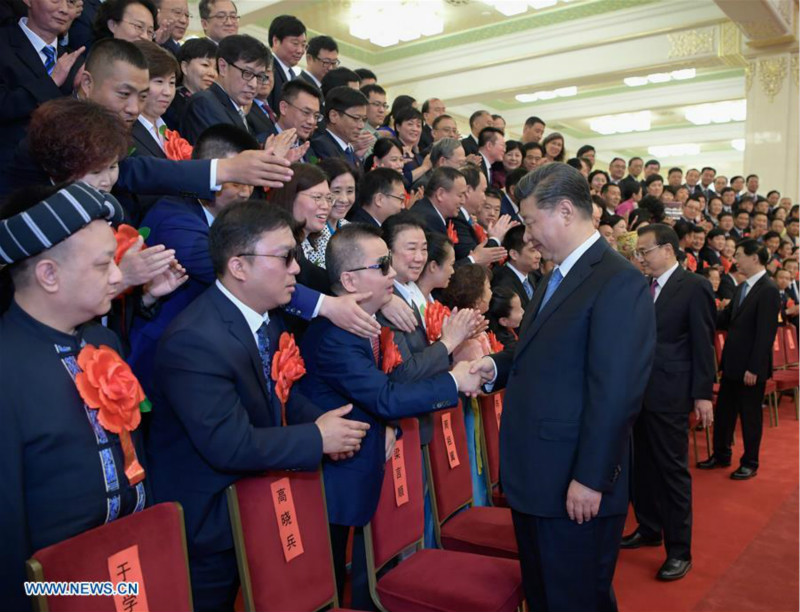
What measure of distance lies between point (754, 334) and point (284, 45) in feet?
12.9

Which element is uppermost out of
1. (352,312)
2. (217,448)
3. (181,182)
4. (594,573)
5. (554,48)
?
(554,48)

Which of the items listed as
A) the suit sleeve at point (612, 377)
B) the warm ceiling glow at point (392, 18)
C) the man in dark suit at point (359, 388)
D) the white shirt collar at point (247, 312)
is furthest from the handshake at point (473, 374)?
the warm ceiling glow at point (392, 18)

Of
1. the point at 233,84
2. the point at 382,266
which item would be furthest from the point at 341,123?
the point at 382,266

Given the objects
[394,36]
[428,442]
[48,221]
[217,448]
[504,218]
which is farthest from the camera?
[394,36]

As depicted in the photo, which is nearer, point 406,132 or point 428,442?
point 428,442

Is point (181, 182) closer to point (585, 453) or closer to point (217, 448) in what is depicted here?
point (217, 448)

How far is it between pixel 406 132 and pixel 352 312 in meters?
3.16

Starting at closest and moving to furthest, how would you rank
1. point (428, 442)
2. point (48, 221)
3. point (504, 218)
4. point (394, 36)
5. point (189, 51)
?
point (48, 221) < point (428, 442) < point (189, 51) < point (504, 218) < point (394, 36)

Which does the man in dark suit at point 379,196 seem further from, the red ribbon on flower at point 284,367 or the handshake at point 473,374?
the red ribbon on flower at point 284,367

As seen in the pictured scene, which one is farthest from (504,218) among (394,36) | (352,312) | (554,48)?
(554,48)

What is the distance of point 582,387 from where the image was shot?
5.74ft

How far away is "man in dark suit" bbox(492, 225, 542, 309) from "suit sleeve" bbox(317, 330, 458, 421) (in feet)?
5.87

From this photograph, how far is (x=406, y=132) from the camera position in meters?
4.77

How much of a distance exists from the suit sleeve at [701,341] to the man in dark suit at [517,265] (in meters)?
0.87
